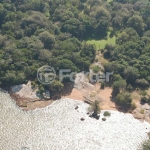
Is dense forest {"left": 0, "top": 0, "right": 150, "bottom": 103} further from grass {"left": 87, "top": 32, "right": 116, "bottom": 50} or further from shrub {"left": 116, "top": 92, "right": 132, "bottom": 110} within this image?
shrub {"left": 116, "top": 92, "right": 132, "bottom": 110}

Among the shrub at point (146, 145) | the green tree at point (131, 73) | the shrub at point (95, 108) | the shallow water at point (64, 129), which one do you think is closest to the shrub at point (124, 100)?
the shallow water at point (64, 129)

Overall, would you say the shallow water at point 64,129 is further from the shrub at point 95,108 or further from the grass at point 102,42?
the grass at point 102,42

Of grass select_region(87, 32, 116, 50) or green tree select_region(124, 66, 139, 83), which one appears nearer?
green tree select_region(124, 66, 139, 83)

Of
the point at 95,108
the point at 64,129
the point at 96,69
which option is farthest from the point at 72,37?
the point at 64,129

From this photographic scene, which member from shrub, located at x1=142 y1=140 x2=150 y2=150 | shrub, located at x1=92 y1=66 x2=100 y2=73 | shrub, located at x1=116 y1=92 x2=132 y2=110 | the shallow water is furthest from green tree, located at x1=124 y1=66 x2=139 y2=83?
shrub, located at x1=142 y1=140 x2=150 y2=150

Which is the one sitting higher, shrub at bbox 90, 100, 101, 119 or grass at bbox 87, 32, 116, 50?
grass at bbox 87, 32, 116, 50

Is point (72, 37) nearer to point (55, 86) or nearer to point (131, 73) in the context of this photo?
point (131, 73)
